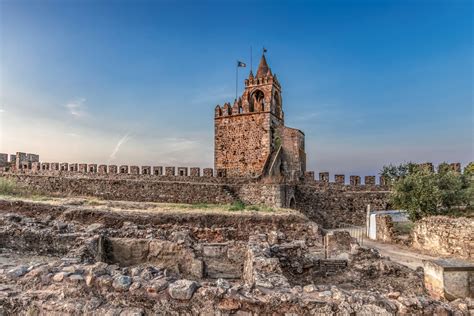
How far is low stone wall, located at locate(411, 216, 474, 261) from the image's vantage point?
11297 mm

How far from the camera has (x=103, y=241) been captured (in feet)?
28.4

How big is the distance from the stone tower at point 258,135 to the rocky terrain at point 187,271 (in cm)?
911

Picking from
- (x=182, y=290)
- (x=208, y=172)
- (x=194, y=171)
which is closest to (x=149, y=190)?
(x=194, y=171)

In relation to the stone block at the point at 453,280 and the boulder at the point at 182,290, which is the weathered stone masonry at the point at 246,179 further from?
the boulder at the point at 182,290

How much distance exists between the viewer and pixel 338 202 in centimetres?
2234

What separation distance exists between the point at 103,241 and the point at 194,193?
40.0ft

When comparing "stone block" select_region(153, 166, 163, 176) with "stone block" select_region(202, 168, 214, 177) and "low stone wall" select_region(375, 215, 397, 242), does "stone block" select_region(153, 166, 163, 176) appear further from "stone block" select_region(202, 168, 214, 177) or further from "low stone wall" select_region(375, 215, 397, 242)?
"low stone wall" select_region(375, 215, 397, 242)

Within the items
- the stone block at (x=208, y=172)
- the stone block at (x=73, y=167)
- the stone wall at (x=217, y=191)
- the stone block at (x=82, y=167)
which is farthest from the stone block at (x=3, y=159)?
the stone block at (x=208, y=172)

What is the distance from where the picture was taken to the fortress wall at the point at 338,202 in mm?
22156

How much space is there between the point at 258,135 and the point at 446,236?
15.6 m

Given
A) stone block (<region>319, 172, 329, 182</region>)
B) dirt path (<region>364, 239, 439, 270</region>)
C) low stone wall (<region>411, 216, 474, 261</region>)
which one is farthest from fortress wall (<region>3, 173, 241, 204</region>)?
low stone wall (<region>411, 216, 474, 261</region>)

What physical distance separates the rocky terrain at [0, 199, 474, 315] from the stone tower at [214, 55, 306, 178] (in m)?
9.11

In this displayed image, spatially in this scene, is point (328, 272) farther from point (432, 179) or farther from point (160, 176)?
point (160, 176)

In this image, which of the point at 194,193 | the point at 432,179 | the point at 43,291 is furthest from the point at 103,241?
the point at 432,179
